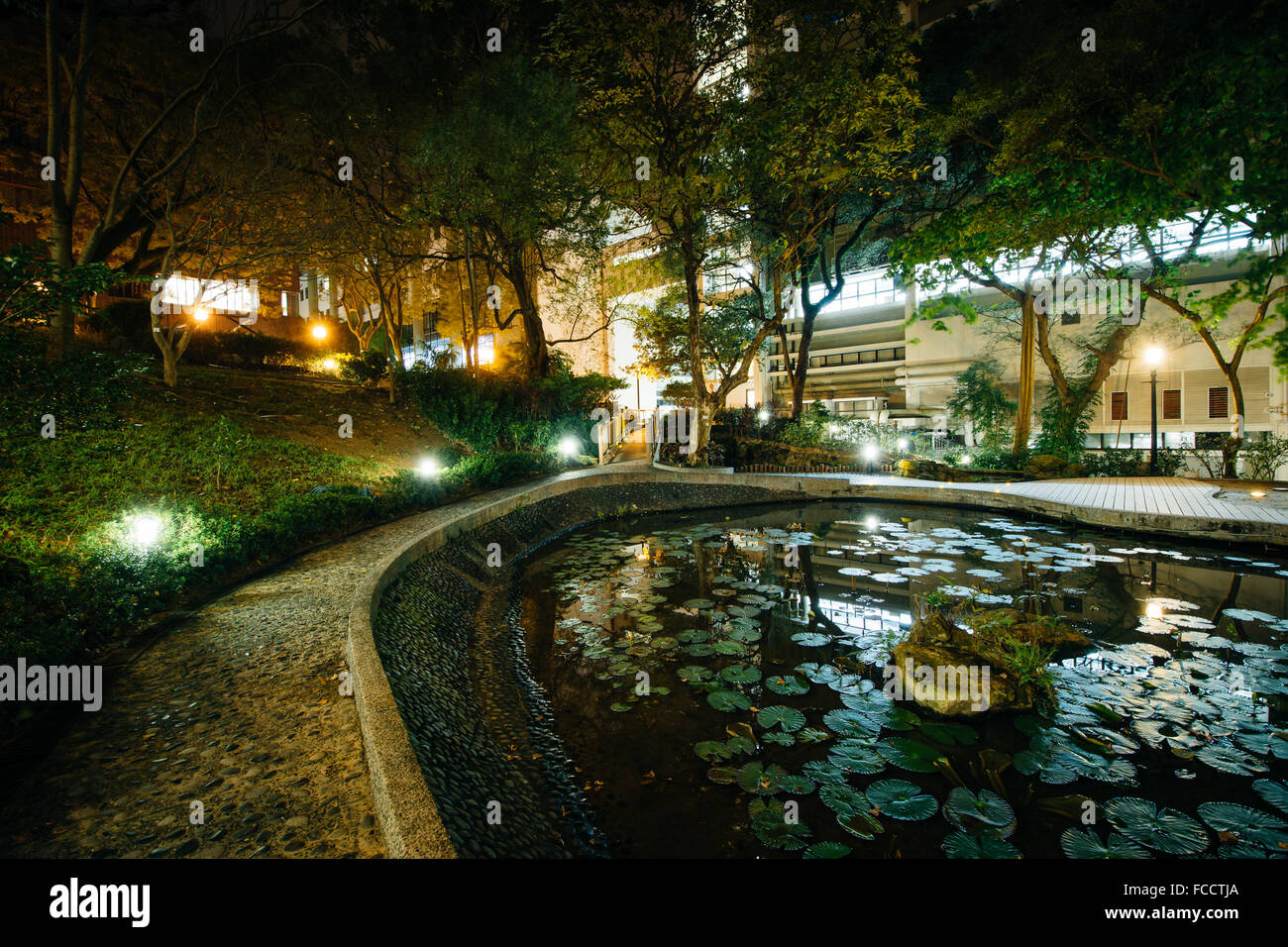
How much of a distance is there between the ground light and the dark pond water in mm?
3625

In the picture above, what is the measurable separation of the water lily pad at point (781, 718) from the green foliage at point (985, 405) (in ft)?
56.9

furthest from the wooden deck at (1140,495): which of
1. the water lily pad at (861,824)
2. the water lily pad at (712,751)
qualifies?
the water lily pad at (712,751)

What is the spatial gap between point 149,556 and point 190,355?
18.3 m

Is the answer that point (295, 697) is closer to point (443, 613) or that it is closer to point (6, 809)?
→ point (6, 809)

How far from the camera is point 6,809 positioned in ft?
7.40

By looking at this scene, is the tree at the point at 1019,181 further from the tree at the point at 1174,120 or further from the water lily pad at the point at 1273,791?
the water lily pad at the point at 1273,791

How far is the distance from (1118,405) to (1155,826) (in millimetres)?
24981

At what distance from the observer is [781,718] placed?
11.8 ft

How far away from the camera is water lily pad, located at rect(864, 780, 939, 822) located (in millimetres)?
2691

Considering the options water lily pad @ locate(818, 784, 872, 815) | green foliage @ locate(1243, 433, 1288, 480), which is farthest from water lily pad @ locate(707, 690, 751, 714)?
green foliage @ locate(1243, 433, 1288, 480)
